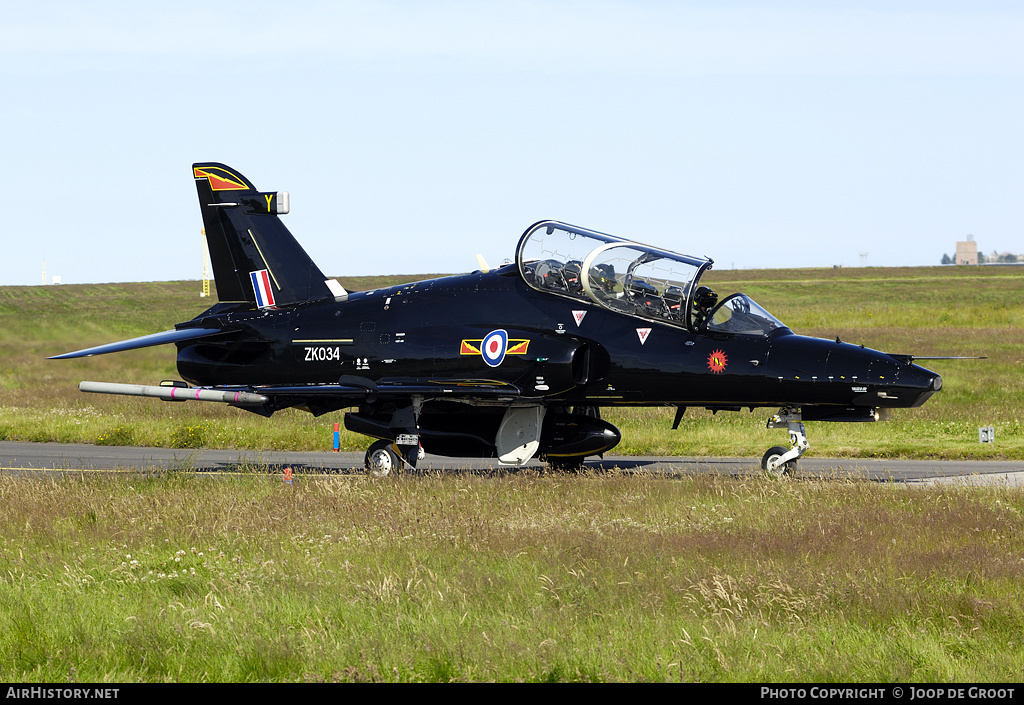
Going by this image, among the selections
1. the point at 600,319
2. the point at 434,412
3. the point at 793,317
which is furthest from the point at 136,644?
the point at 793,317

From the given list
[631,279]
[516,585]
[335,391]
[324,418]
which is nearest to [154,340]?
[335,391]

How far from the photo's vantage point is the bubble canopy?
1532 centimetres

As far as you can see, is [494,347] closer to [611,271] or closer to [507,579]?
[611,271]

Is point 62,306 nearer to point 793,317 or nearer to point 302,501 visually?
point 793,317

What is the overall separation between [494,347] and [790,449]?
15.7ft

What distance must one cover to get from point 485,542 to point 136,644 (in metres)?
3.83

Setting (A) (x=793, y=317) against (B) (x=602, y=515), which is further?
(A) (x=793, y=317)

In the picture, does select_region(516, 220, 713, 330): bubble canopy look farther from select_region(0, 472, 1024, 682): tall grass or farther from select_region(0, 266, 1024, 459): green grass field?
select_region(0, 266, 1024, 459): green grass field

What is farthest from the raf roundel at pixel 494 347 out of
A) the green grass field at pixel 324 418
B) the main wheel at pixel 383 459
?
the green grass field at pixel 324 418

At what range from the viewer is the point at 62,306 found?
89.6 m

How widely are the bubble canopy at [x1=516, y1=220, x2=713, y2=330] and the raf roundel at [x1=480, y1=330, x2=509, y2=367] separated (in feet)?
3.11

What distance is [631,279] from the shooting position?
1559cm

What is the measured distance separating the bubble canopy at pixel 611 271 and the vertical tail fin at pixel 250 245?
16.4 ft
